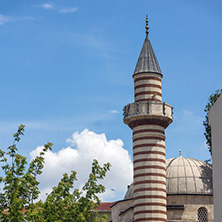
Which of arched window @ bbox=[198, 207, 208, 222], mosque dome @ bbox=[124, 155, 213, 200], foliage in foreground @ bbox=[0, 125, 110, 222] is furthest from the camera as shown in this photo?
mosque dome @ bbox=[124, 155, 213, 200]

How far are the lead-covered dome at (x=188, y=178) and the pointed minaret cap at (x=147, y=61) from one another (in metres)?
7.86

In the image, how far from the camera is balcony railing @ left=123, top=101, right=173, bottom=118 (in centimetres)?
3700

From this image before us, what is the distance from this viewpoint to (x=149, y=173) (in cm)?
3606

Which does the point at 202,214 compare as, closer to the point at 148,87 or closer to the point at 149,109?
the point at 149,109

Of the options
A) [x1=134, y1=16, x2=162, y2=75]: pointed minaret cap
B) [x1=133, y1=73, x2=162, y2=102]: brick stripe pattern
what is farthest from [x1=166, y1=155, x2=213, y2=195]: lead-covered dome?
[x1=134, y1=16, x2=162, y2=75]: pointed minaret cap

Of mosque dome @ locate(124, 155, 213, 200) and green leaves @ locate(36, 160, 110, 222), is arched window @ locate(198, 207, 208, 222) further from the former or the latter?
green leaves @ locate(36, 160, 110, 222)

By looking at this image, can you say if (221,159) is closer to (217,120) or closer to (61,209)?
(217,120)

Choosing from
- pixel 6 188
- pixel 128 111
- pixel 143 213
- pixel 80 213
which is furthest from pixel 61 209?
pixel 128 111

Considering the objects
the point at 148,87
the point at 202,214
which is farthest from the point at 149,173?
the point at 202,214

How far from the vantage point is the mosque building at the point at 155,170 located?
35906 millimetres

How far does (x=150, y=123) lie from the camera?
121ft

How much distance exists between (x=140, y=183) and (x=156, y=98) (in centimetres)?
550

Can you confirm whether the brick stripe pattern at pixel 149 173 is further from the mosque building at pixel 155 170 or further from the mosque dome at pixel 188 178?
the mosque dome at pixel 188 178

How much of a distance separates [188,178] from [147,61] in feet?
29.1
